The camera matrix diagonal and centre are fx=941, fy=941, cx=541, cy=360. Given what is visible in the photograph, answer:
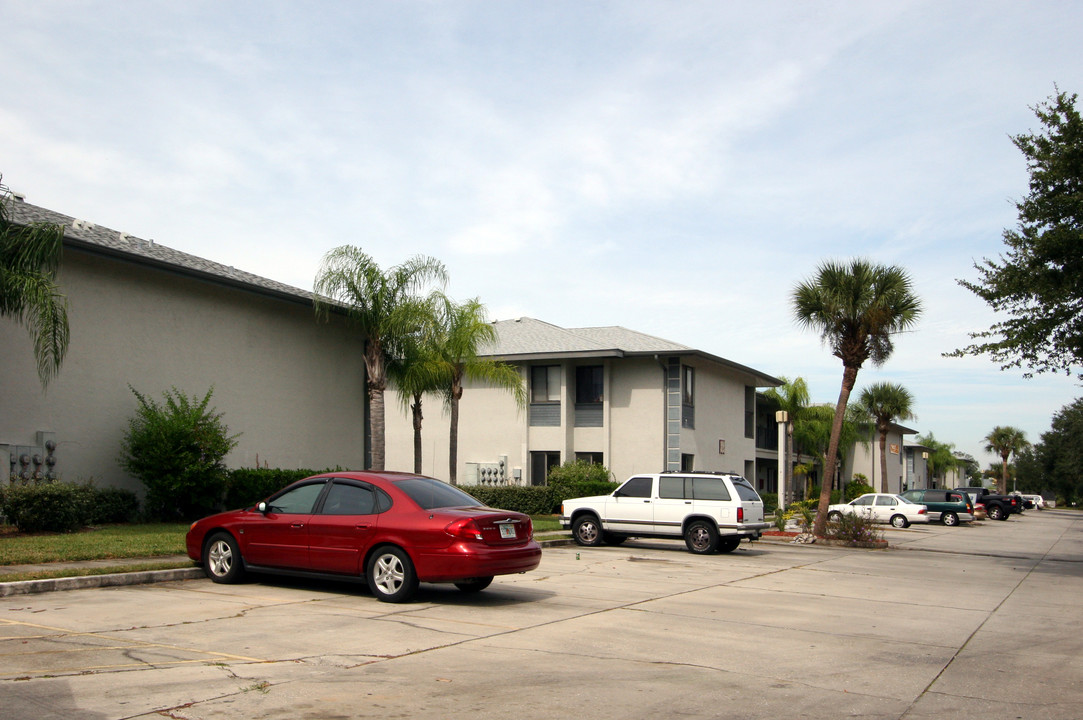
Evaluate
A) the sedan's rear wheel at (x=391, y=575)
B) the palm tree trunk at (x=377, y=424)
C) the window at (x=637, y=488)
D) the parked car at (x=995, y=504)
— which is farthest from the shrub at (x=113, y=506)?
the parked car at (x=995, y=504)

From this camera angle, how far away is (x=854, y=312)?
83.3 feet

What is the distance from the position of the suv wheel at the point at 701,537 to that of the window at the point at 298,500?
1111 cm

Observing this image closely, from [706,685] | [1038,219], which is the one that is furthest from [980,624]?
[1038,219]

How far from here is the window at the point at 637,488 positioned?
70.1 feet

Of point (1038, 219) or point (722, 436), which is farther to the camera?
point (722, 436)

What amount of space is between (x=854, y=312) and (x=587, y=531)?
9808mm

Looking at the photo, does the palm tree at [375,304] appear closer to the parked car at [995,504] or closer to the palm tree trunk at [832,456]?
the palm tree trunk at [832,456]

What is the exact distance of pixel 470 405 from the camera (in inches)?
1505

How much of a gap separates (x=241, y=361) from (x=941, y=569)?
1654 centimetres

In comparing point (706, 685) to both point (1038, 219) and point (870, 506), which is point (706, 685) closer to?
point (1038, 219)

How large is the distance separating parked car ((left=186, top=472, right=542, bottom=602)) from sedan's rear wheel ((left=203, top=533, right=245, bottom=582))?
0.01 meters

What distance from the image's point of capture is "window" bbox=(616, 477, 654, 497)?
2138 centimetres

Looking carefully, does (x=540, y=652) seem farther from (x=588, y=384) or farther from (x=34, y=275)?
(x=588, y=384)

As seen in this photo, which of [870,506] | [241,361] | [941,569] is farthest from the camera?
[870,506]
